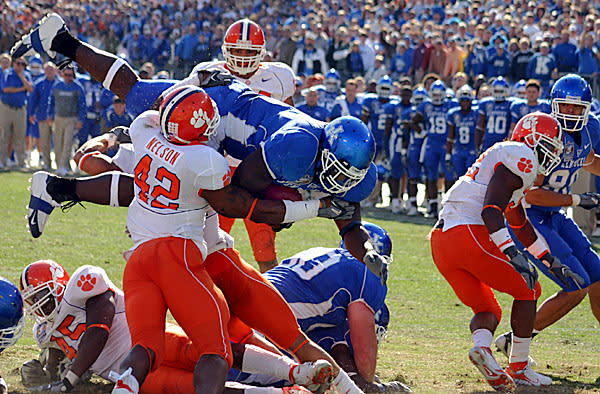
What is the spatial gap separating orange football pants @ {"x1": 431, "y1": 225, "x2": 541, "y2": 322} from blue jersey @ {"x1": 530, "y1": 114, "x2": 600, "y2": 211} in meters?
0.85

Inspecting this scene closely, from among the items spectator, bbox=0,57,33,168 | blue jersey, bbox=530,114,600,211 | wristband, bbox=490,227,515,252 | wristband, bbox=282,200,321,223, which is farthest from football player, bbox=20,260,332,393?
spectator, bbox=0,57,33,168

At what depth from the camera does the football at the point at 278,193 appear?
4301 mm

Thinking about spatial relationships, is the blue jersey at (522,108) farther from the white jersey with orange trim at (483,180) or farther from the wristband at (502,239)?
the wristband at (502,239)

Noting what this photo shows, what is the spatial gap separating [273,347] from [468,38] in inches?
527

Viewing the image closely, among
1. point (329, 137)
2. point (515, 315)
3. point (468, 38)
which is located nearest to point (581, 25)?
point (468, 38)

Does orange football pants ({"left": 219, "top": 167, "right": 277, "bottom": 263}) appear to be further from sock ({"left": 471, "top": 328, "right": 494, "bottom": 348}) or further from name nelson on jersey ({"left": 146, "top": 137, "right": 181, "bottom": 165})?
name nelson on jersey ({"left": 146, "top": 137, "right": 181, "bottom": 165})

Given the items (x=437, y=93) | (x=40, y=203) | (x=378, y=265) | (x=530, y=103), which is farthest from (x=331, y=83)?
(x=378, y=265)

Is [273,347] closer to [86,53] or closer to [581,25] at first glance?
[86,53]

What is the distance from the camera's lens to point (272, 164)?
13.7ft

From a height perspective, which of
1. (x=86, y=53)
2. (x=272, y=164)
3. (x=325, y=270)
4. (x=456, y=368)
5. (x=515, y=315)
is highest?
(x=86, y=53)

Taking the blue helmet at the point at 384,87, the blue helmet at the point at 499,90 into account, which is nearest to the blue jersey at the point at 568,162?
the blue helmet at the point at 499,90

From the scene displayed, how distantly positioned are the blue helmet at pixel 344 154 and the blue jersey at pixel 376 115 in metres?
9.12

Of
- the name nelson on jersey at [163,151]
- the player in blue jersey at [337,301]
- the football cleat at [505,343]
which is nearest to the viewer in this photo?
the name nelson on jersey at [163,151]

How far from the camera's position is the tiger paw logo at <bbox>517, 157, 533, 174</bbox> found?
16.4ft
